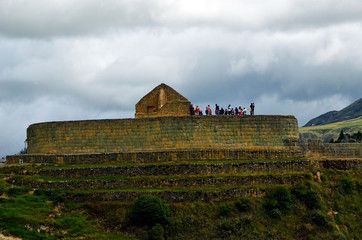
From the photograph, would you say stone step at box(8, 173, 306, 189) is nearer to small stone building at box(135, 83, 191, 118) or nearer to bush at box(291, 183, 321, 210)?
bush at box(291, 183, 321, 210)

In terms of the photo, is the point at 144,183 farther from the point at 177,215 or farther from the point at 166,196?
the point at 177,215

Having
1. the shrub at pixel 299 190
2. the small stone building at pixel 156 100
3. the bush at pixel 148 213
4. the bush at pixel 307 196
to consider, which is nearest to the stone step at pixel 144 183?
the bush at pixel 148 213

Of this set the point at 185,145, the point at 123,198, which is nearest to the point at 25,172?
the point at 123,198

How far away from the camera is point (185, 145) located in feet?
112

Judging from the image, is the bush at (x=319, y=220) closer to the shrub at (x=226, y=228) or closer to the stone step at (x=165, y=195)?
the stone step at (x=165, y=195)

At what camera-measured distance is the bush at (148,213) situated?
88.1ft

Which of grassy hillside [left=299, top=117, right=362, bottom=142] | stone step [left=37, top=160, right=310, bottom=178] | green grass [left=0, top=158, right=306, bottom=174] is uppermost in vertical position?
grassy hillside [left=299, top=117, right=362, bottom=142]

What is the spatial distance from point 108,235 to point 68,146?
32.9 feet

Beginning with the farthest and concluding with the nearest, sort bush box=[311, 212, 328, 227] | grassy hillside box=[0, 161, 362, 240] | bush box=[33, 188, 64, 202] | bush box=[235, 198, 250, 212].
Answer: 1. bush box=[311, 212, 328, 227]
2. bush box=[33, 188, 64, 202]
3. bush box=[235, 198, 250, 212]
4. grassy hillside box=[0, 161, 362, 240]

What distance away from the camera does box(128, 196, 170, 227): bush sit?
2684 centimetres

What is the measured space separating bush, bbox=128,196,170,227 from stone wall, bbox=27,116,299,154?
730 cm

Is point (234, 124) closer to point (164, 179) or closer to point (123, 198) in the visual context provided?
point (164, 179)

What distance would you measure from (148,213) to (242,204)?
4878 millimetres

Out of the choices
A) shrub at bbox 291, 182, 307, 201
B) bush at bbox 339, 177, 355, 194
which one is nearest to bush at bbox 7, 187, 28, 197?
shrub at bbox 291, 182, 307, 201
